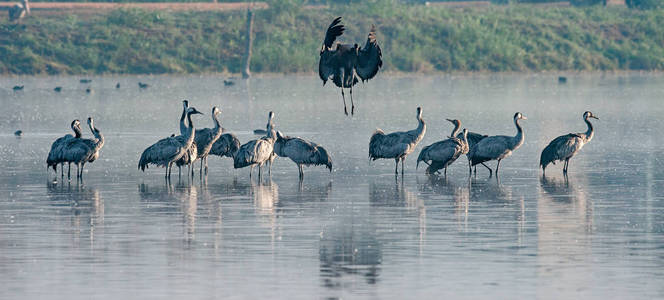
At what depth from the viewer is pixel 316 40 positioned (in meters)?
96.8

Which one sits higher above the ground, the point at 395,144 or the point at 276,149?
the point at 395,144

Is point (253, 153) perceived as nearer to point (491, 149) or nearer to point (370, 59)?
point (370, 59)

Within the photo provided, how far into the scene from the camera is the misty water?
17.1 metres

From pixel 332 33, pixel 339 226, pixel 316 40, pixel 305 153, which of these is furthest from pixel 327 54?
pixel 316 40

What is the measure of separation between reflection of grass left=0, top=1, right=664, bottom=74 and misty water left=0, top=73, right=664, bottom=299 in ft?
155

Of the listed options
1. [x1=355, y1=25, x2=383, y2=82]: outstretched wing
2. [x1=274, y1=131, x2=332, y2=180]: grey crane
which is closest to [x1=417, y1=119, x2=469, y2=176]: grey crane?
[x1=274, y1=131, x2=332, y2=180]: grey crane

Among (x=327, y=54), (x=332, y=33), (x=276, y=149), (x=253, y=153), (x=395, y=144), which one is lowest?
(x=253, y=153)

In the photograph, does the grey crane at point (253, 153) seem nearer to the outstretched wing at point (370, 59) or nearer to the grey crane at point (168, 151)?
the grey crane at point (168, 151)

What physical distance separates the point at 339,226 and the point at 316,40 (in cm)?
7516

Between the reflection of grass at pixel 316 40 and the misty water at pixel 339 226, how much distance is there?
155 ft

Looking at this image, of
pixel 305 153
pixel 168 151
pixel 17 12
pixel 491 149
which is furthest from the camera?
pixel 17 12

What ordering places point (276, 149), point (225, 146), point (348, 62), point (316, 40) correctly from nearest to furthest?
point (348, 62), point (276, 149), point (225, 146), point (316, 40)

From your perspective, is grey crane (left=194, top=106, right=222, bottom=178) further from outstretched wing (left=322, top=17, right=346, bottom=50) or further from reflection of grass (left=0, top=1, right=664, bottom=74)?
reflection of grass (left=0, top=1, right=664, bottom=74)

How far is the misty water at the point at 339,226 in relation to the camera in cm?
1711
